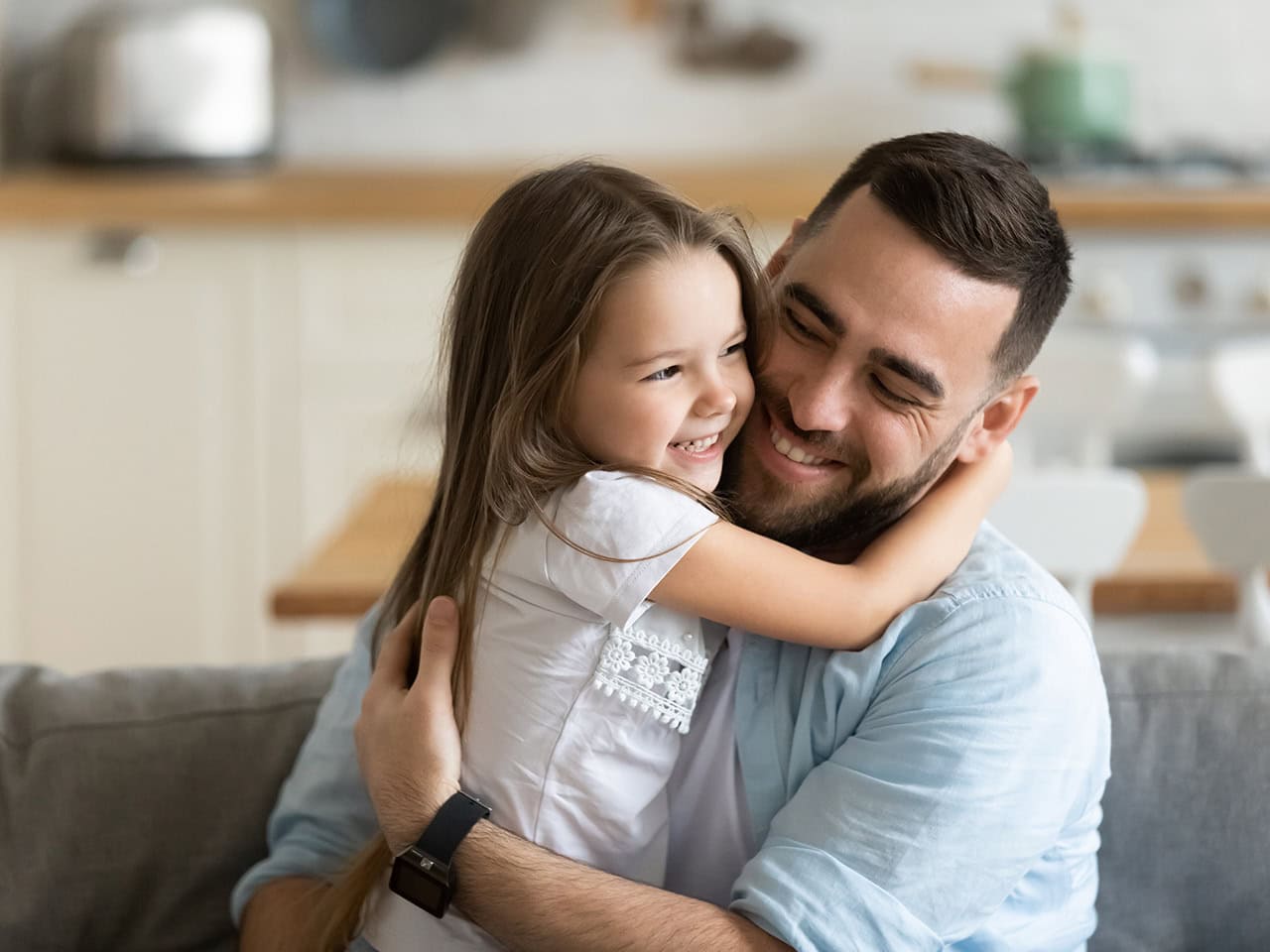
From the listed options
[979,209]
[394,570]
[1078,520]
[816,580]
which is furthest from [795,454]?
[394,570]

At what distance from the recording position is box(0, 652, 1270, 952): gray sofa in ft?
5.26

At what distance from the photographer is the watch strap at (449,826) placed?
132 cm

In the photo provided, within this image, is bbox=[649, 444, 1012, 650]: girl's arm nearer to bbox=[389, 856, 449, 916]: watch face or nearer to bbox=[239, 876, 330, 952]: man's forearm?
bbox=[389, 856, 449, 916]: watch face

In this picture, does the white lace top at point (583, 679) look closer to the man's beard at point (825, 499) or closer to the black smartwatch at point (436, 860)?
the black smartwatch at point (436, 860)

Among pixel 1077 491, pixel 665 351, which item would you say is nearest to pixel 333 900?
pixel 665 351

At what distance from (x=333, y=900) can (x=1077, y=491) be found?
3.52 ft

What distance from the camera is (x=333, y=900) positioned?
4.71 ft

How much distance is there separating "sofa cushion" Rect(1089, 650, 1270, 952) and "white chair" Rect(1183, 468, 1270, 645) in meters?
0.35

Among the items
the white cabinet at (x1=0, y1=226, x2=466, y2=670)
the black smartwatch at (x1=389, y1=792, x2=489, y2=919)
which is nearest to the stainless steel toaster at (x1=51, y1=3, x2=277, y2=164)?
the white cabinet at (x1=0, y1=226, x2=466, y2=670)

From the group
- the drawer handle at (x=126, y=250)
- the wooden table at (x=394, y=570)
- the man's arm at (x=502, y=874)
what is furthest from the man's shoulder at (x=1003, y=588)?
the drawer handle at (x=126, y=250)

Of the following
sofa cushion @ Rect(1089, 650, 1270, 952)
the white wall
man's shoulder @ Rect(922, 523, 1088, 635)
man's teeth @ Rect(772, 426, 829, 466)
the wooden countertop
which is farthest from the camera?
the white wall

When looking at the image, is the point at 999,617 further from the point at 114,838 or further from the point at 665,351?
the point at 114,838

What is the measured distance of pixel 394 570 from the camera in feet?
7.00

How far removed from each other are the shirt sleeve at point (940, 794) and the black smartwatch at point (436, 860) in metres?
0.23
